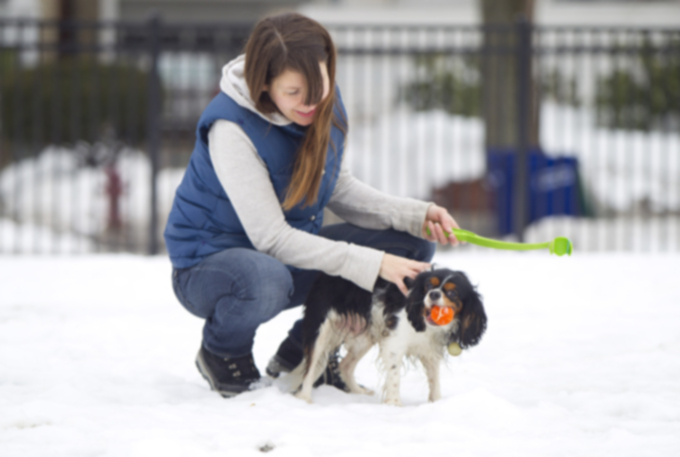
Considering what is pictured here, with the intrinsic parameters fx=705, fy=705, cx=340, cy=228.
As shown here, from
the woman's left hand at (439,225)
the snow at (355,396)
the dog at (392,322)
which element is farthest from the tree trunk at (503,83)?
the dog at (392,322)

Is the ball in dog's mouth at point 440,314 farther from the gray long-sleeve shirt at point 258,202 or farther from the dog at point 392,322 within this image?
the gray long-sleeve shirt at point 258,202

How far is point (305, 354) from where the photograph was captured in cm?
247

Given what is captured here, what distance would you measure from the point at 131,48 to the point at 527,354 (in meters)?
4.87

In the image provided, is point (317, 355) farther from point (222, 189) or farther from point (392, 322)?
point (222, 189)

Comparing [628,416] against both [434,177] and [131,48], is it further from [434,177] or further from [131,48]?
[434,177]

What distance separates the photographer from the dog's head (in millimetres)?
2170

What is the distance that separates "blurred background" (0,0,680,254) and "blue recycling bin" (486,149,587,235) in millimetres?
17

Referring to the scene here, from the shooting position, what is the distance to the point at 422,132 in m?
9.92

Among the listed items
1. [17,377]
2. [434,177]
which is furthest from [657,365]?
[434,177]

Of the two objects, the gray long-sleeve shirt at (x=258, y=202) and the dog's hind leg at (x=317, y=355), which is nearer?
the gray long-sleeve shirt at (x=258, y=202)

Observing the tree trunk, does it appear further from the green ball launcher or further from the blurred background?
the green ball launcher

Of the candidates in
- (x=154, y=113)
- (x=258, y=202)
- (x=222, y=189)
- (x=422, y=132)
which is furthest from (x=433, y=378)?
(x=422, y=132)

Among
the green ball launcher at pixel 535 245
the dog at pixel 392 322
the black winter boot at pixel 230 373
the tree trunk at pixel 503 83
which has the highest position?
the tree trunk at pixel 503 83

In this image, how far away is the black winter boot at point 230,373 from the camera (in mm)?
2516
